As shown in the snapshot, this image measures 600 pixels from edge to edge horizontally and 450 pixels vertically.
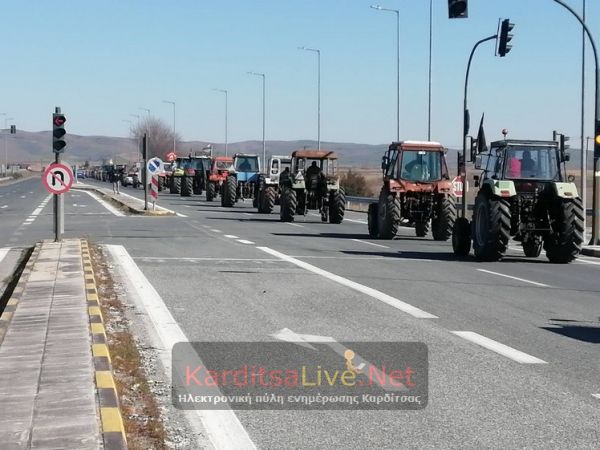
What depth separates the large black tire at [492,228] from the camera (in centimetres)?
2112

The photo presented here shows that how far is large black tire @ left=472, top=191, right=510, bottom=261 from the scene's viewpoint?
21125 mm

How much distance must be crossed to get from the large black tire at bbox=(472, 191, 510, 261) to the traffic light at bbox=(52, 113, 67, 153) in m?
8.95

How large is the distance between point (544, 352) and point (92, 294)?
18.4 feet

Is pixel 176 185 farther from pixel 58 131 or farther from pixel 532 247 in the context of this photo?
pixel 532 247

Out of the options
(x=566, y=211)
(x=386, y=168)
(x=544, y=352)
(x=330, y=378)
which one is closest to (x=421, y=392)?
(x=330, y=378)

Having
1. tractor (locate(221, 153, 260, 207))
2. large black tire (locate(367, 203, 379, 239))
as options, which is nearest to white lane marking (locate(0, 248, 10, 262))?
large black tire (locate(367, 203, 379, 239))

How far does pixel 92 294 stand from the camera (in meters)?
13.1

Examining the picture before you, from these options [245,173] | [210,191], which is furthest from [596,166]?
[210,191]

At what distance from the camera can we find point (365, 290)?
15133 millimetres

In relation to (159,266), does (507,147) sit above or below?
above

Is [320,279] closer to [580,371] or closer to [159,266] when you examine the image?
Result: [159,266]

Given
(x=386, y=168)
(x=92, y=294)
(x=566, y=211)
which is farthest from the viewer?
(x=386, y=168)

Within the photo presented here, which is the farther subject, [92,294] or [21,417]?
[92,294]

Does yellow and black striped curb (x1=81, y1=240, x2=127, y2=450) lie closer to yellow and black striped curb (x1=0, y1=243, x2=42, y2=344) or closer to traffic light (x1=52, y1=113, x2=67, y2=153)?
yellow and black striped curb (x1=0, y1=243, x2=42, y2=344)
